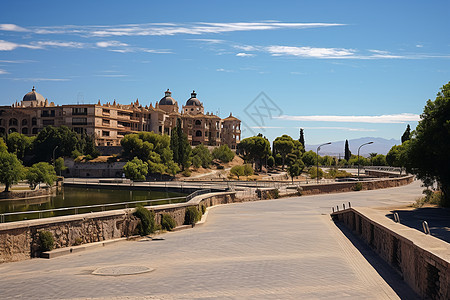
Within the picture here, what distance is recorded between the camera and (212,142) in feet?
431

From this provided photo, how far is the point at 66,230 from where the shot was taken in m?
17.9

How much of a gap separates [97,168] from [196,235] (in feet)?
230

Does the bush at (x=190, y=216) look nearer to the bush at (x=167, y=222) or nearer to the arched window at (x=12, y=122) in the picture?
the bush at (x=167, y=222)

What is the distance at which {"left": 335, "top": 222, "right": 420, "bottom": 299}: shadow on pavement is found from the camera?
38.5 ft

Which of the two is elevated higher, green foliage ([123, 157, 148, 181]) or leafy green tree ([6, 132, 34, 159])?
leafy green tree ([6, 132, 34, 159])

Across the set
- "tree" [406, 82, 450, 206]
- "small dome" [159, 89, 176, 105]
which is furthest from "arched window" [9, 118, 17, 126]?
"tree" [406, 82, 450, 206]

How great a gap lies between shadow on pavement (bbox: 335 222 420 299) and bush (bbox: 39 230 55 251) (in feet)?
34.9

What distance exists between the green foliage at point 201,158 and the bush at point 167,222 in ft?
237

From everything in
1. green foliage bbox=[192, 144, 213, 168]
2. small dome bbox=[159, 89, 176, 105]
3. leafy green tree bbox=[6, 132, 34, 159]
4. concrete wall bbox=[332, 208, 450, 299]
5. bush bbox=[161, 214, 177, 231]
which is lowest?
bush bbox=[161, 214, 177, 231]

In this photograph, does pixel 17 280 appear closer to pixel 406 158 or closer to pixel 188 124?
pixel 406 158

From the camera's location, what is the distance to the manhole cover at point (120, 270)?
45.3 feet

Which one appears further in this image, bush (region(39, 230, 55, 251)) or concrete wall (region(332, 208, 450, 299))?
bush (region(39, 230, 55, 251))

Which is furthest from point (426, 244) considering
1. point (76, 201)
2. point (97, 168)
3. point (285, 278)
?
point (97, 168)

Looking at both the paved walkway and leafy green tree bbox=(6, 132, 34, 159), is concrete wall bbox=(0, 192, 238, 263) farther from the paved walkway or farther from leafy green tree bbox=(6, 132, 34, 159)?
leafy green tree bbox=(6, 132, 34, 159)
